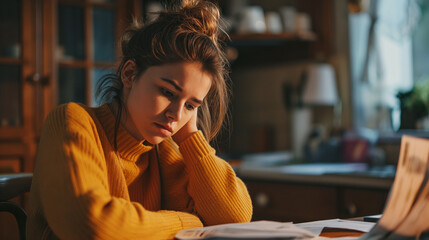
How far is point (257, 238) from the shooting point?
643mm

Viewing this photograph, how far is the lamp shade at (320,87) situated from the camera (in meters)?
2.63

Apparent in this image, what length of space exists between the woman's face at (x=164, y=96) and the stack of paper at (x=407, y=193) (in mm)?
391

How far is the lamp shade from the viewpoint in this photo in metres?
2.63

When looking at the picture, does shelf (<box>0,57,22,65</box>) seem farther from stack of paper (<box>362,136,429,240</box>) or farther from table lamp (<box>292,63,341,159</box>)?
stack of paper (<box>362,136,429,240</box>)

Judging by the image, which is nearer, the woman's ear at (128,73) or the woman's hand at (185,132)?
the woman's ear at (128,73)

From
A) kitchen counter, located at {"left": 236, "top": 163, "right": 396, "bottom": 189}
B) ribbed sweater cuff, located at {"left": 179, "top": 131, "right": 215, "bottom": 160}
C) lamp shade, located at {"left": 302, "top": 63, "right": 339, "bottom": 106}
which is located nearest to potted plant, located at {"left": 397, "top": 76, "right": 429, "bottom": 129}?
kitchen counter, located at {"left": 236, "top": 163, "right": 396, "bottom": 189}


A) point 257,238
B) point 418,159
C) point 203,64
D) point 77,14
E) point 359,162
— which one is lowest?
point 359,162

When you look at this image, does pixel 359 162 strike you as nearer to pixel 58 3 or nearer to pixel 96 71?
pixel 96 71

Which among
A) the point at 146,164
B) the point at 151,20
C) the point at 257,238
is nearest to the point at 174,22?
the point at 151,20

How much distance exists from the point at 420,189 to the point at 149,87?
490mm

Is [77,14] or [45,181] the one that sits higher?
[77,14]

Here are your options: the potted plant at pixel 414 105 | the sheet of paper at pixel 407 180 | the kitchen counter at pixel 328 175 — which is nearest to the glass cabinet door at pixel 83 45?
the kitchen counter at pixel 328 175

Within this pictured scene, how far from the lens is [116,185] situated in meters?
0.89

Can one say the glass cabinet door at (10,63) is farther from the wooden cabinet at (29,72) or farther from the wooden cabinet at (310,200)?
the wooden cabinet at (310,200)
